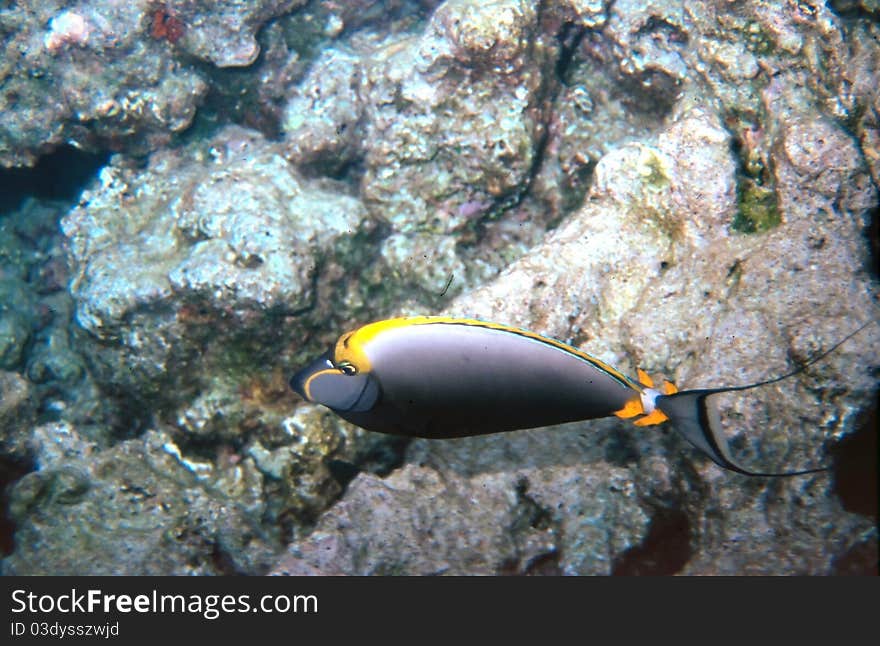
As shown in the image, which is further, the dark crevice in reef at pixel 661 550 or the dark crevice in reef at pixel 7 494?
the dark crevice in reef at pixel 7 494

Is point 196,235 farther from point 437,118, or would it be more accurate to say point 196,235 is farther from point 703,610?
point 703,610

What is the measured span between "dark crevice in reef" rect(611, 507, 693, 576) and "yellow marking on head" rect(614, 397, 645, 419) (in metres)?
1.25

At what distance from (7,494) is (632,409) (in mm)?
4240

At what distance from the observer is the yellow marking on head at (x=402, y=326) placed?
1641mm

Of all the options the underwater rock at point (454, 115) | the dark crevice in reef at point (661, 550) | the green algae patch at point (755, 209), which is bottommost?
the dark crevice in reef at point (661, 550)

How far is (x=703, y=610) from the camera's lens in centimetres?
249

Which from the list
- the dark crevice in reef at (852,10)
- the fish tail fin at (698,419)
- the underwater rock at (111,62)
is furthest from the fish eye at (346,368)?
the underwater rock at (111,62)

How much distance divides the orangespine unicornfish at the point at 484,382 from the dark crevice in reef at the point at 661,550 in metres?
1.06

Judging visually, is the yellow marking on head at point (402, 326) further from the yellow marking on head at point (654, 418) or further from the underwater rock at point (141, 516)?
the underwater rock at point (141, 516)

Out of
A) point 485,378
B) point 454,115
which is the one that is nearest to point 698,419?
point 485,378

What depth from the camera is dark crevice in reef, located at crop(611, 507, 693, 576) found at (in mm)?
2619

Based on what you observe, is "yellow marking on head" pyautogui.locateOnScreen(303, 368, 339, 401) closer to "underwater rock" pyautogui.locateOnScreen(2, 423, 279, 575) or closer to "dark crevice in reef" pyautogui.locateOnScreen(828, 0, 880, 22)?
"underwater rock" pyautogui.locateOnScreen(2, 423, 279, 575)

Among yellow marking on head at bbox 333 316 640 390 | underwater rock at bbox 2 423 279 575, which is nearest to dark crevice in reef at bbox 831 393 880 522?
yellow marking on head at bbox 333 316 640 390

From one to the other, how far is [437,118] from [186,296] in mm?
2040
